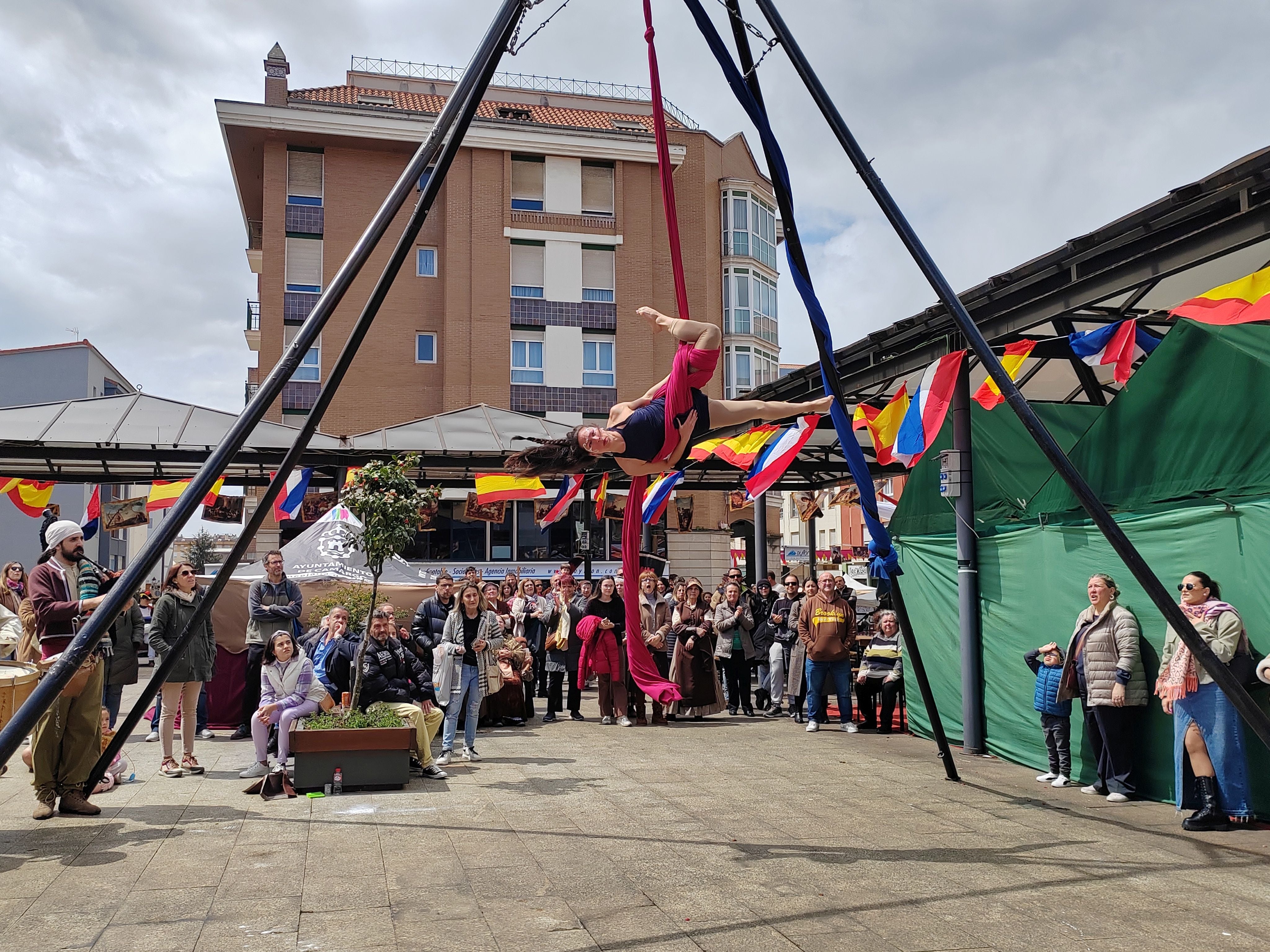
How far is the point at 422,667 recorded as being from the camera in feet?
29.4

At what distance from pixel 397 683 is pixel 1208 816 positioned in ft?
20.3

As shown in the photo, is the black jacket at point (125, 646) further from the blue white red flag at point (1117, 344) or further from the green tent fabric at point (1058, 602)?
the blue white red flag at point (1117, 344)

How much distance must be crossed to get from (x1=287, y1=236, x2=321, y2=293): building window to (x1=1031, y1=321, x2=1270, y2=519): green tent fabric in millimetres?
29734

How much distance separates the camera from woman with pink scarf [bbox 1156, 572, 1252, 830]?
6.37 m

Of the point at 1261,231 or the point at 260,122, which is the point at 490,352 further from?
the point at 1261,231

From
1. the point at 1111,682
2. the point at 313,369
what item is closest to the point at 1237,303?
the point at 1111,682

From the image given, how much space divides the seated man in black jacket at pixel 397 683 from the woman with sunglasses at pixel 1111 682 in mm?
5157

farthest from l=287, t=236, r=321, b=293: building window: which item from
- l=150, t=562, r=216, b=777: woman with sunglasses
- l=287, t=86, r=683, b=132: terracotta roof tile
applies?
l=150, t=562, r=216, b=777: woman with sunglasses

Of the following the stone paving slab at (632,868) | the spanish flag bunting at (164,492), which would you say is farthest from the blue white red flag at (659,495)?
the spanish flag bunting at (164,492)

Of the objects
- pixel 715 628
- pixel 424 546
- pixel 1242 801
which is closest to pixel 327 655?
pixel 715 628

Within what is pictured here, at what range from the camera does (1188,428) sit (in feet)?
23.8

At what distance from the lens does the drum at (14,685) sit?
657 cm

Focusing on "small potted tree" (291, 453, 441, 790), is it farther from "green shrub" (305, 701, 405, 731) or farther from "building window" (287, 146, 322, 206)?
"building window" (287, 146, 322, 206)

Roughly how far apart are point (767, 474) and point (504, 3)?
25.8ft
